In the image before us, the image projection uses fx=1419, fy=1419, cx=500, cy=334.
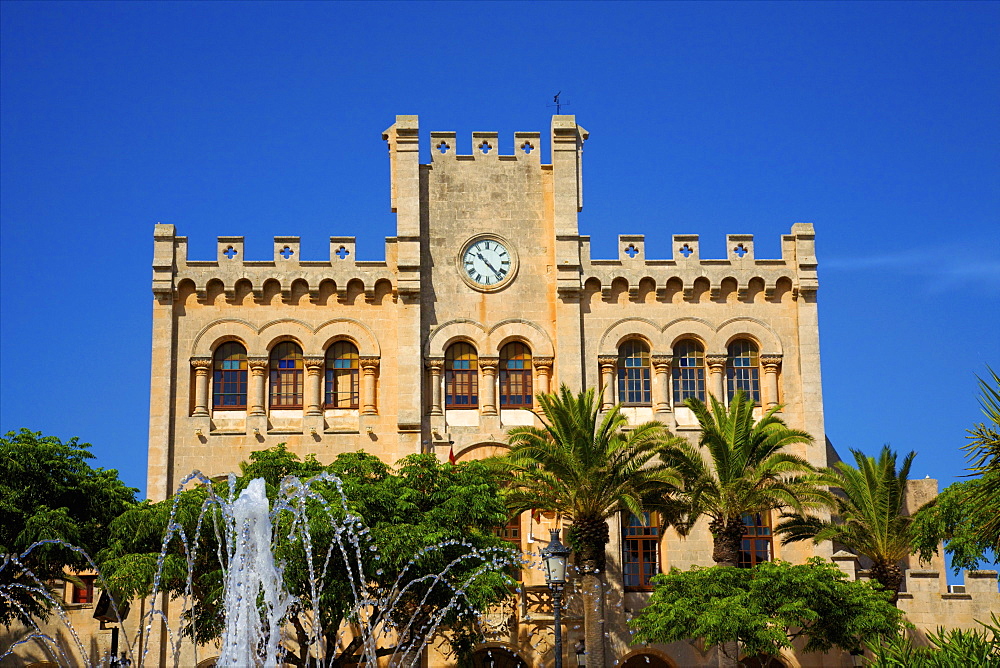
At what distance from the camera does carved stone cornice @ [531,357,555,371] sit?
42000 mm

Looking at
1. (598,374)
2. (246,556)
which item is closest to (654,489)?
(598,374)

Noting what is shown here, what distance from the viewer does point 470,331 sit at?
4219cm

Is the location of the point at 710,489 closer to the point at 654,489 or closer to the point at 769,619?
the point at 654,489

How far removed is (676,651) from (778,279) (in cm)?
1151

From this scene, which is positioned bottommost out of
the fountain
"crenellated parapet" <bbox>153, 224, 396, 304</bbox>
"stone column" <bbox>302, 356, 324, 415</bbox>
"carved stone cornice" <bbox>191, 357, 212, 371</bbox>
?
the fountain

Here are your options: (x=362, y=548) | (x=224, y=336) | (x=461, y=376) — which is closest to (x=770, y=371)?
(x=461, y=376)

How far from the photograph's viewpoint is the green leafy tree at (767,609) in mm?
33750

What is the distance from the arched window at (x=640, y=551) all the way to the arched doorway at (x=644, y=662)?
1946 millimetres

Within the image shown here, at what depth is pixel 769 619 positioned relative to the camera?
112 feet

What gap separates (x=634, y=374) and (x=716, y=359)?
247 cm

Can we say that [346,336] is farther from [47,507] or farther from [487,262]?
[47,507]

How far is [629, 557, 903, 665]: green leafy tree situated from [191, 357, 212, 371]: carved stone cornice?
14.5 m

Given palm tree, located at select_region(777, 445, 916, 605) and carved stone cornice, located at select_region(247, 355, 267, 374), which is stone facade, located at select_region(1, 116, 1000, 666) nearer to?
carved stone cornice, located at select_region(247, 355, 267, 374)

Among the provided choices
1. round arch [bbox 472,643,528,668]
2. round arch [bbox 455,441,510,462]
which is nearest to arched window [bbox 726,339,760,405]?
round arch [bbox 455,441,510,462]
